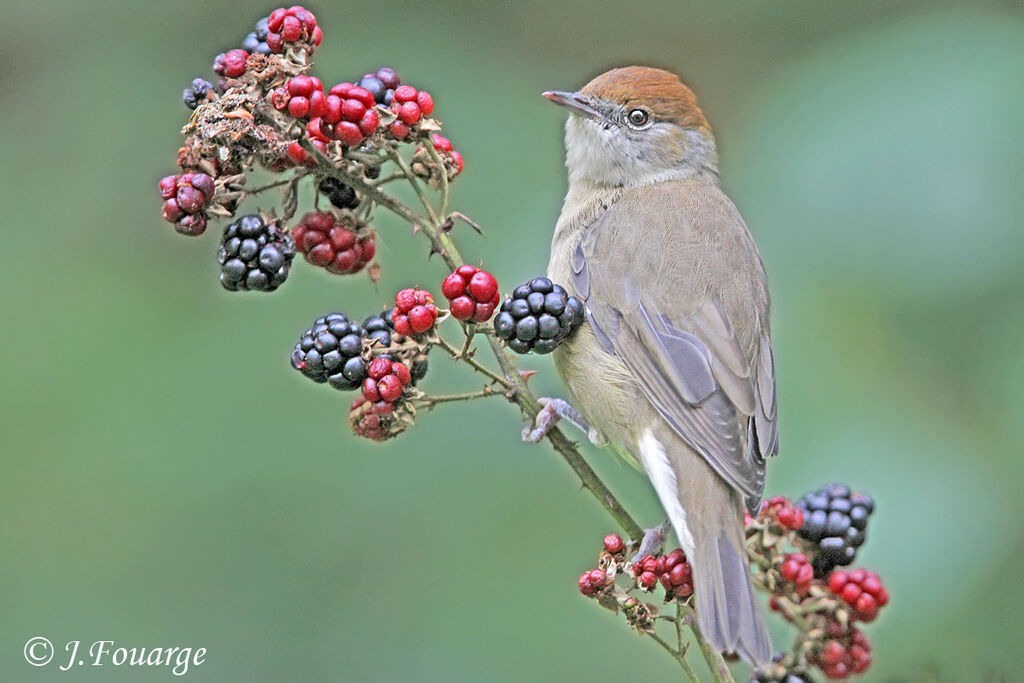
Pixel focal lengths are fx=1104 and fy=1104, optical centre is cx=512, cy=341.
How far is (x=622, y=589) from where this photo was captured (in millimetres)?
2504

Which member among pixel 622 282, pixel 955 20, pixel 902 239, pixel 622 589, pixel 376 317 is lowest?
pixel 622 589

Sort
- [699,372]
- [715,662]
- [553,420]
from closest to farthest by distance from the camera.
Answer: [715,662] < [553,420] < [699,372]

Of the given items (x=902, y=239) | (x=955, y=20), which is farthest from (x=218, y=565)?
(x=955, y=20)

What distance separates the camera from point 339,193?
282cm

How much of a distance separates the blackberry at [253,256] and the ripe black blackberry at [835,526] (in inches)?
56.4

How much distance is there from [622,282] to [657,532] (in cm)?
105

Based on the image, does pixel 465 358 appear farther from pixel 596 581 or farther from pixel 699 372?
pixel 699 372

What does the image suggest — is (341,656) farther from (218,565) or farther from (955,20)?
(955,20)

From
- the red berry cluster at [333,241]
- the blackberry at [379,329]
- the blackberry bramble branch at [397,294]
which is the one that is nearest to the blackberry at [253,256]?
the blackberry bramble branch at [397,294]

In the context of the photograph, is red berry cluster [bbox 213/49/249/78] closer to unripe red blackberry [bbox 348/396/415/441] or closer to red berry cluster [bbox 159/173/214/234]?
red berry cluster [bbox 159/173/214/234]

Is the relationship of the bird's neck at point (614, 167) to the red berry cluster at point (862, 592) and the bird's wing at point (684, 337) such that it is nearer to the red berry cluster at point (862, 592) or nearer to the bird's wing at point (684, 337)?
the bird's wing at point (684, 337)

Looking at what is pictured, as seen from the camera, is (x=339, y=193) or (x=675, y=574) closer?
(x=675, y=574)

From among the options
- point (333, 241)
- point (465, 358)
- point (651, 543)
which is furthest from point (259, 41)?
point (651, 543)

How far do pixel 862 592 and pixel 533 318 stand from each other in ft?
3.39
